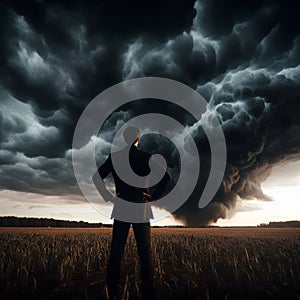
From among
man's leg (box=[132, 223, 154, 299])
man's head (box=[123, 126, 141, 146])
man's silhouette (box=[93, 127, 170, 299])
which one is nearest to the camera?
man's leg (box=[132, 223, 154, 299])

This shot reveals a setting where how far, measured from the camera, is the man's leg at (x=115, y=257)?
13.0 feet

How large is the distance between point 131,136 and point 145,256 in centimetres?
189

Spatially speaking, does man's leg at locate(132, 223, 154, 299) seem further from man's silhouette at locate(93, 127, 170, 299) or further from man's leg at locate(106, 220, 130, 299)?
man's leg at locate(106, 220, 130, 299)

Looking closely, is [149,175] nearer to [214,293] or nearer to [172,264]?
[214,293]

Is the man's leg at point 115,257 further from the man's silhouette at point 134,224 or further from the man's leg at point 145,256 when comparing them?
the man's leg at point 145,256

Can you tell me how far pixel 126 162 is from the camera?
4.45 meters

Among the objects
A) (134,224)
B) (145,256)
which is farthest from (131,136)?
(145,256)

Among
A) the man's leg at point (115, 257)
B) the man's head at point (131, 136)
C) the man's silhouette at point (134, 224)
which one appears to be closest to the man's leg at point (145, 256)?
the man's silhouette at point (134, 224)

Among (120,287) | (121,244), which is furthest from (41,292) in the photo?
(121,244)

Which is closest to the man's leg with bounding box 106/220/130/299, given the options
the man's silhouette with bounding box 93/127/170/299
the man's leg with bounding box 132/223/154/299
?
the man's silhouette with bounding box 93/127/170/299

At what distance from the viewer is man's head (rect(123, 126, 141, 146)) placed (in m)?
4.53

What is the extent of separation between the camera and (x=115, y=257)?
4090 millimetres

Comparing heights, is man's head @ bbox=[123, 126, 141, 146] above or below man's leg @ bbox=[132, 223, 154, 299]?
above

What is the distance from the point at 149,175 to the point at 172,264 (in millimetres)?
3341
